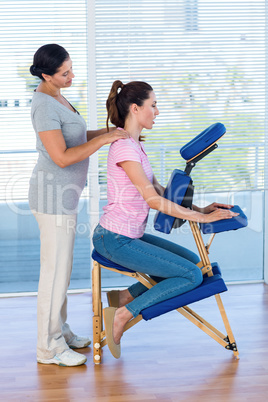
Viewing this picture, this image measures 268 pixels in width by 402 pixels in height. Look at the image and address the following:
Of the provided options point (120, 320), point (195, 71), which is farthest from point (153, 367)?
point (195, 71)

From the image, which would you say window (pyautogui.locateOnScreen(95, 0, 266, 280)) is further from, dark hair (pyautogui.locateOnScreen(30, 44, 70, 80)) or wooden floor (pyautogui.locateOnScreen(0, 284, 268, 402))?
dark hair (pyautogui.locateOnScreen(30, 44, 70, 80))

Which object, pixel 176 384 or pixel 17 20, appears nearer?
pixel 176 384

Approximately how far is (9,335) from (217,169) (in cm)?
164

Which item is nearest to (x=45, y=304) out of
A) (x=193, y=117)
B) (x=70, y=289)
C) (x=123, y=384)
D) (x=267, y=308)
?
(x=123, y=384)

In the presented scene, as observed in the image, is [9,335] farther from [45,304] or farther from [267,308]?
[267,308]

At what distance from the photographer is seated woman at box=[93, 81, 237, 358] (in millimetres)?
2330

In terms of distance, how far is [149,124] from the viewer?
2.46m

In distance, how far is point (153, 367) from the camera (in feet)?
7.84

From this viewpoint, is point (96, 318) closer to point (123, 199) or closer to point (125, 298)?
point (125, 298)

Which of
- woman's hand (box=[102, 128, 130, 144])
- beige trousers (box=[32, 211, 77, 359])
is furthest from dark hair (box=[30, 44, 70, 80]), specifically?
beige trousers (box=[32, 211, 77, 359])

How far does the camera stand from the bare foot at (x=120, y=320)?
2365 millimetres

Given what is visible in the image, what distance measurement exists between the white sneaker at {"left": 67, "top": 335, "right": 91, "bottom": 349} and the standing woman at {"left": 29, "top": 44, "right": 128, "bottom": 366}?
140 millimetres

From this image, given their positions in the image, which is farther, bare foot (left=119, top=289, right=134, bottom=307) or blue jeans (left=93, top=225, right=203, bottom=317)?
bare foot (left=119, top=289, right=134, bottom=307)

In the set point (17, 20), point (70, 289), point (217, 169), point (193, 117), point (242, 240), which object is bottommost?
point (70, 289)
